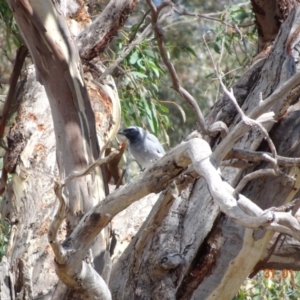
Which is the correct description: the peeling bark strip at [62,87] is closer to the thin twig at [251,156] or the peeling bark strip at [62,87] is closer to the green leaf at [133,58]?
the thin twig at [251,156]

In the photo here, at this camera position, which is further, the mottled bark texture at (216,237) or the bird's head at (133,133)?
A: the bird's head at (133,133)

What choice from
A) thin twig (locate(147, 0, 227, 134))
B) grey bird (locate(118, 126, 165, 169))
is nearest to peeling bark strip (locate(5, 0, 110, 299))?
thin twig (locate(147, 0, 227, 134))

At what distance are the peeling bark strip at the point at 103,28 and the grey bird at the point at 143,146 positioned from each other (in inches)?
56.9

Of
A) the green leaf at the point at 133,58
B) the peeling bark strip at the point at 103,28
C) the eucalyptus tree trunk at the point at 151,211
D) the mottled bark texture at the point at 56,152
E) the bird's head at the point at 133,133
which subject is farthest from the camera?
the bird's head at the point at 133,133

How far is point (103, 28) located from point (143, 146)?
1.53 m

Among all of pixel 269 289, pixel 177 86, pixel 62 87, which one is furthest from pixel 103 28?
pixel 269 289

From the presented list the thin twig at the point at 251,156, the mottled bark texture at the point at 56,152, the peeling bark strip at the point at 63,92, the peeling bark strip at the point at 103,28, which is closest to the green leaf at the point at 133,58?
the peeling bark strip at the point at 103,28

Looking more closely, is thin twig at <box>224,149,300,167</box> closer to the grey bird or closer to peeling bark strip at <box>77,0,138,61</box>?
peeling bark strip at <box>77,0,138,61</box>

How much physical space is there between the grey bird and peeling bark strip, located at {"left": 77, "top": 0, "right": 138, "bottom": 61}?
Answer: 4.74 ft

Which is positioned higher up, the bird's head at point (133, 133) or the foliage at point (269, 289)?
the bird's head at point (133, 133)

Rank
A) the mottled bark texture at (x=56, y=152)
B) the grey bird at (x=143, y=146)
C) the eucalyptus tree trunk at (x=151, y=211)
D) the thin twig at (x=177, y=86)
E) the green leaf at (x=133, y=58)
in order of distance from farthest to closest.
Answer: the grey bird at (x=143, y=146) < the green leaf at (x=133, y=58) < the mottled bark texture at (x=56, y=152) < the eucalyptus tree trunk at (x=151, y=211) < the thin twig at (x=177, y=86)

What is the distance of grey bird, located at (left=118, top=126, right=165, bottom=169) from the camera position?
461 cm

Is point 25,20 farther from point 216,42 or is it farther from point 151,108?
point 216,42

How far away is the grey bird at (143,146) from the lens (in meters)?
4.61
